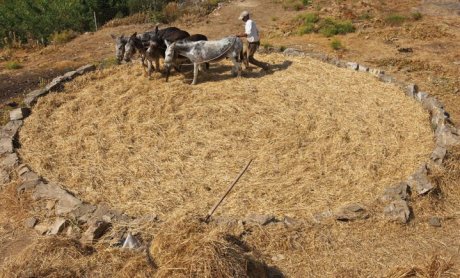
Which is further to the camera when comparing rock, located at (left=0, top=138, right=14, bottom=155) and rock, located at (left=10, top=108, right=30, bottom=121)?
rock, located at (left=10, top=108, right=30, bottom=121)

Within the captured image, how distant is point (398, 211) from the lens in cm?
745

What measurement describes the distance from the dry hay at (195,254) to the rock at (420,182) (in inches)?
152

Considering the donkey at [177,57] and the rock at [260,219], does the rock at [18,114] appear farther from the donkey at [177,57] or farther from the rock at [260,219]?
the rock at [260,219]

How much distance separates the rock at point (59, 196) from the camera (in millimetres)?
7605

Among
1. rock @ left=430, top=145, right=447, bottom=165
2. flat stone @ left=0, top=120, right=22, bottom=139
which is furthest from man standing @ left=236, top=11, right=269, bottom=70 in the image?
flat stone @ left=0, top=120, right=22, bottom=139

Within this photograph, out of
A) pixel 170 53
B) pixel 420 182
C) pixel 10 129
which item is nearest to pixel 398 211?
pixel 420 182

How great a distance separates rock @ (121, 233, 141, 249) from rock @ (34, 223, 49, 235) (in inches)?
67.0

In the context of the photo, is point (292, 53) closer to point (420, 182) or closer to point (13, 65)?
point (420, 182)

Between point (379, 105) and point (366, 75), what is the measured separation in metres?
2.08

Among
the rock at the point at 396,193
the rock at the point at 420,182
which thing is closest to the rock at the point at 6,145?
the rock at the point at 396,193

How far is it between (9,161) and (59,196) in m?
1.85

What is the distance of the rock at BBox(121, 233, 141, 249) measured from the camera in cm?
638

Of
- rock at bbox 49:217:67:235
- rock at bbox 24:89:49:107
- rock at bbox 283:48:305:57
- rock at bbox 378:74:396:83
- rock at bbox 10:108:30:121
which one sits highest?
rock at bbox 283:48:305:57

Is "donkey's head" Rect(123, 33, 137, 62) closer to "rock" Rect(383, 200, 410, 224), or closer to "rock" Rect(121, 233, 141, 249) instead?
"rock" Rect(121, 233, 141, 249)
